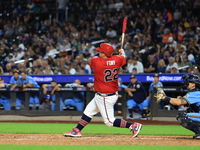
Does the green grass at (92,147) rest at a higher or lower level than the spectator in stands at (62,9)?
lower

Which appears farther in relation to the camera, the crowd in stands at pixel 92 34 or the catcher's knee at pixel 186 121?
the crowd in stands at pixel 92 34

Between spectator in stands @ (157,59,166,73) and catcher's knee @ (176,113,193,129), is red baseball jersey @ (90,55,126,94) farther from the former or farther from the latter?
spectator in stands @ (157,59,166,73)

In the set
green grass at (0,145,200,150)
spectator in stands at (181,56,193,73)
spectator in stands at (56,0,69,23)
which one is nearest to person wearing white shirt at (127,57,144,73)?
spectator in stands at (181,56,193,73)

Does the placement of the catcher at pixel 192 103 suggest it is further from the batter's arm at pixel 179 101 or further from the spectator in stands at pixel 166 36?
the spectator in stands at pixel 166 36

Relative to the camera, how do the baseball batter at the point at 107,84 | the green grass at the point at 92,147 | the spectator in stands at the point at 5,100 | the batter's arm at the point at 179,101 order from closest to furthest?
1. the green grass at the point at 92,147
2. the batter's arm at the point at 179,101
3. the baseball batter at the point at 107,84
4. the spectator in stands at the point at 5,100

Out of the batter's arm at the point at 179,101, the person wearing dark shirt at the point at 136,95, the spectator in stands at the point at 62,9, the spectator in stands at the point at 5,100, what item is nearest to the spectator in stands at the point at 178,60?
the person wearing dark shirt at the point at 136,95

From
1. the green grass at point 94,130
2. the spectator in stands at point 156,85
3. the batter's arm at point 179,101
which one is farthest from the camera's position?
the spectator in stands at point 156,85

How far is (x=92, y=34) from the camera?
1911cm

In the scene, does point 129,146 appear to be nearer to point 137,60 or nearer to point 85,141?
point 85,141

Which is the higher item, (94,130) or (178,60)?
(178,60)

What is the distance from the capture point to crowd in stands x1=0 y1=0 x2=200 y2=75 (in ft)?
49.9

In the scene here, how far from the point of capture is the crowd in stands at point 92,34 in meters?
15.2

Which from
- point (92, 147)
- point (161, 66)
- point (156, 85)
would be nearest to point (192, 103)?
point (92, 147)

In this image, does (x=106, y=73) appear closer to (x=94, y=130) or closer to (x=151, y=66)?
(x=94, y=130)
